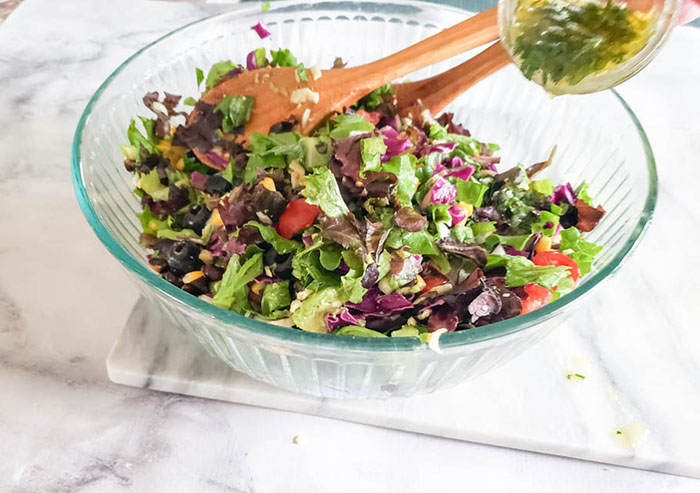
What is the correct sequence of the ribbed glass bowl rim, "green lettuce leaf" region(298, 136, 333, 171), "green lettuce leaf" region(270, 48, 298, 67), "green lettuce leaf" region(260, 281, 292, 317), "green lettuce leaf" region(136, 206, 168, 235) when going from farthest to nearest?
1. "green lettuce leaf" region(270, 48, 298, 67)
2. "green lettuce leaf" region(136, 206, 168, 235)
3. "green lettuce leaf" region(298, 136, 333, 171)
4. "green lettuce leaf" region(260, 281, 292, 317)
5. the ribbed glass bowl rim

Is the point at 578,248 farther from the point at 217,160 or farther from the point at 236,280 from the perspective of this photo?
the point at 217,160

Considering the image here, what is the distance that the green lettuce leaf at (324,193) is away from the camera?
0.99 m

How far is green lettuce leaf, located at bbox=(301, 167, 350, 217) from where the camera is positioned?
0.99 m

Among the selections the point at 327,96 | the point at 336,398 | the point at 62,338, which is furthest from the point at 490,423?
the point at 62,338

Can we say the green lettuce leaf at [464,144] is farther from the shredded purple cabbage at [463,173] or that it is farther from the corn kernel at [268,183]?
the corn kernel at [268,183]

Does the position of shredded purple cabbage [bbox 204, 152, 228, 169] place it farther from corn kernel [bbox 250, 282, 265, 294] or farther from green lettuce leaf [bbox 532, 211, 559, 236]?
green lettuce leaf [bbox 532, 211, 559, 236]

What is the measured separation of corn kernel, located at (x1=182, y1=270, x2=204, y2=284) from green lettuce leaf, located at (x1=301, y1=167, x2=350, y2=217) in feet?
0.90

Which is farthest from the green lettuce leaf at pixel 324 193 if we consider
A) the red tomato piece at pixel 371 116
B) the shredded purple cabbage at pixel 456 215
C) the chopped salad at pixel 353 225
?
the red tomato piece at pixel 371 116

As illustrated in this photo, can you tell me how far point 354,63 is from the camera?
1.70 metres

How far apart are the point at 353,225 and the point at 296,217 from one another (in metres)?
0.13

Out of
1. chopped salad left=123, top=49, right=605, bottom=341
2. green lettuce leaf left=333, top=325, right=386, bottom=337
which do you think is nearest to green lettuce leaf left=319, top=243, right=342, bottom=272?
chopped salad left=123, top=49, right=605, bottom=341

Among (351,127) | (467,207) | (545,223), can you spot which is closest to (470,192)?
(467,207)

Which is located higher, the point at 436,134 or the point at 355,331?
the point at 436,134

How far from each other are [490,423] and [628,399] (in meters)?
0.30
